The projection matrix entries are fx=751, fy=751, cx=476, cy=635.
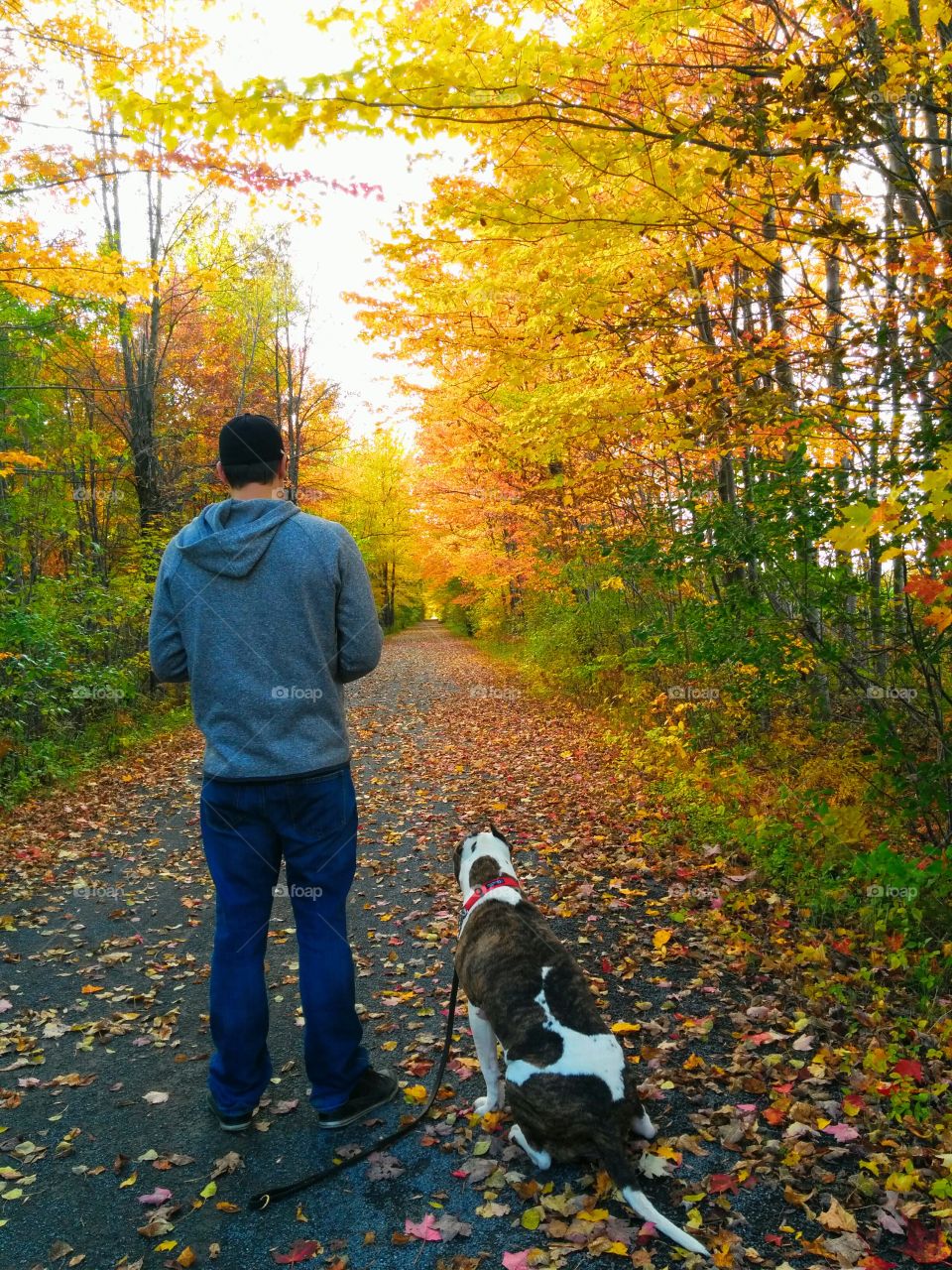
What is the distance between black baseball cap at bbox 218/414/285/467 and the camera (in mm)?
2889

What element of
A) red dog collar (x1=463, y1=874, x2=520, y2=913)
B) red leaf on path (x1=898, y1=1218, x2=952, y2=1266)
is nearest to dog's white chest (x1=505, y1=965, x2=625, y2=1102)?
red dog collar (x1=463, y1=874, x2=520, y2=913)

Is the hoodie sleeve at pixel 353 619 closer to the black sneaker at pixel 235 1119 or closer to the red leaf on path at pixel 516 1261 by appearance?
the black sneaker at pixel 235 1119

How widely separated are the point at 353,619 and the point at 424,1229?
6.98ft

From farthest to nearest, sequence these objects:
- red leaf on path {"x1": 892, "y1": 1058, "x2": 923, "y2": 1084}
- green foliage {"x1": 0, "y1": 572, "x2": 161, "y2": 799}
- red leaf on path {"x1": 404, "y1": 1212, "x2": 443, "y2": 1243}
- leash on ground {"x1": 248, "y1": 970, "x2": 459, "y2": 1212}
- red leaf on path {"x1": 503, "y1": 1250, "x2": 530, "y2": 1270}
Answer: green foliage {"x1": 0, "y1": 572, "x2": 161, "y2": 799} < red leaf on path {"x1": 892, "y1": 1058, "x2": 923, "y2": 1084} < leash on ground {"x1": 248, "y1": 970, "x2": 459, "y2": 1212} < red leaf on path {"x1": 404, "y1": 1212, "x2": 443, "y2": 1243} < red leaf on path {"x1": 503, "y1": 1250, "x2": 530, "y2": 1270}

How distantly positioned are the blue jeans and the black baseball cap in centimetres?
124

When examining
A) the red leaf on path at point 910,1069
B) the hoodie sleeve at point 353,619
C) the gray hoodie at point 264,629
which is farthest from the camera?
the red leaf on path at point 910,1069

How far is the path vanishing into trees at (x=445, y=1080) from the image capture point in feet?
8.26

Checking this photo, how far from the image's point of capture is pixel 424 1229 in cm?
254

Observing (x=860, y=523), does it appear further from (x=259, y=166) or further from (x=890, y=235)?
(x=259, y=166)

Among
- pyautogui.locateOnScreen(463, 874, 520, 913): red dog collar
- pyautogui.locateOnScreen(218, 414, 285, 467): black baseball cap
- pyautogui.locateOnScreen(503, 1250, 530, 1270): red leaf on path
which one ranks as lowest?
pyautogui.locateOnScreen(503, 1250, 530, 1270): red leaf on path

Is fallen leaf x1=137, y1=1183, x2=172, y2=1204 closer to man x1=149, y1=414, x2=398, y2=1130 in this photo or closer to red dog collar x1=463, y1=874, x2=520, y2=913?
man x1=149, y1=414, x2=398, y2=1130

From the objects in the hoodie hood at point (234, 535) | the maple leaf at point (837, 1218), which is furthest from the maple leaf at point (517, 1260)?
the hoodie hood at point (234, 535)

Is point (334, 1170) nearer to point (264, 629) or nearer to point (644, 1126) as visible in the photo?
point (644, 1126)

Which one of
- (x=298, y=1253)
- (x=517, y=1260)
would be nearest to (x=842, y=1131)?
(x=517, y=1260)
